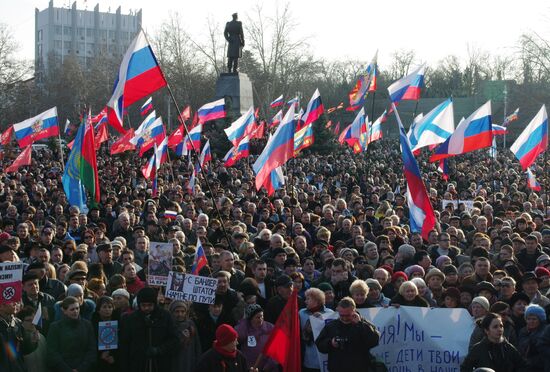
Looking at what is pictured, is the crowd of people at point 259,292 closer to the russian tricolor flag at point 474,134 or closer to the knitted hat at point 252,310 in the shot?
the knitted hat at point 252,310

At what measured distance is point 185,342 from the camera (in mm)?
7969

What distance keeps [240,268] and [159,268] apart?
1.60 m

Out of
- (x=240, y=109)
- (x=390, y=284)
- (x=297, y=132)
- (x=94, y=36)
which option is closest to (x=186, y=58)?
(x=240, y=109)

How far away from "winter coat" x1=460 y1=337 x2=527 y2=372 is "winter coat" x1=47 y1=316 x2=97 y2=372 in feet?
10.2

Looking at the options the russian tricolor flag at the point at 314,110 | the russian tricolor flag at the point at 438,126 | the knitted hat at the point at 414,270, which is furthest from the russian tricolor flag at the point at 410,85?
the knitted hat at the point at 414,270

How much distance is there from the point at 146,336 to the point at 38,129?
48.3ft

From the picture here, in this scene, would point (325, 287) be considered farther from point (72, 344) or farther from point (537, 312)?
point (72, 344)

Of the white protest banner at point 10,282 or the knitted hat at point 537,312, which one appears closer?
the white protest banner at point 10,282

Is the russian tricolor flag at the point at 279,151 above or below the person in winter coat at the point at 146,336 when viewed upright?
above

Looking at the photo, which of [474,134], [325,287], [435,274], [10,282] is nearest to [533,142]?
[474,134]

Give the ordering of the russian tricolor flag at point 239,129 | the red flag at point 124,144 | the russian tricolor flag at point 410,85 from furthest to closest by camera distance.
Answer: the red flag at point 124,144 → the russian tricolor flag at point 239,129 → the russian tricolor flag at point 410,85

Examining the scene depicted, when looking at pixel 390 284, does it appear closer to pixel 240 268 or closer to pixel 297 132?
pixel 240 268

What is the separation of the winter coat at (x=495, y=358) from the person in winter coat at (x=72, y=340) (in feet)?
10.2

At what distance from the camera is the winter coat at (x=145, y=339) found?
25.5ft
